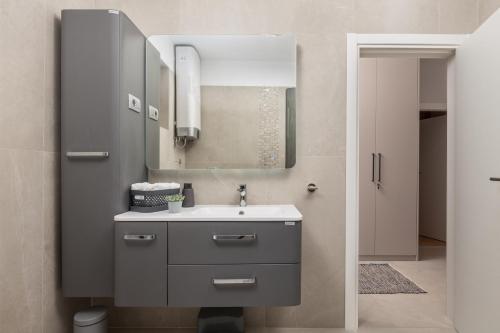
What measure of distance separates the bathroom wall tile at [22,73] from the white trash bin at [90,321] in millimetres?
955

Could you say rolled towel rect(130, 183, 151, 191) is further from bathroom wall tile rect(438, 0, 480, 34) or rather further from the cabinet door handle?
bathroom wall tile rect(438, 0, 480, 34)

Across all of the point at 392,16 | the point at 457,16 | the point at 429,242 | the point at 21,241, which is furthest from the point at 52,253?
the point at 429,242

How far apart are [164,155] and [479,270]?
202cm

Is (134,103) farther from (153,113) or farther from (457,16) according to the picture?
(457,16)

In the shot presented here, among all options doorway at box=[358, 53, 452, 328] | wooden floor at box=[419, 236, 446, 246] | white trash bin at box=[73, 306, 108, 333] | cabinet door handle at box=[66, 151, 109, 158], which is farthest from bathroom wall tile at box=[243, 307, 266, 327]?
wooden floor at box=[419, 236, 446, 246]

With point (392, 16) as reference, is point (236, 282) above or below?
below

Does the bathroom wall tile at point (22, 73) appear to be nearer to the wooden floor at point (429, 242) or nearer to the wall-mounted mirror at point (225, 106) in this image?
the wall-mounted mirror at point (225, 106)

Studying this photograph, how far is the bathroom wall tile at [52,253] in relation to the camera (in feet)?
5.65

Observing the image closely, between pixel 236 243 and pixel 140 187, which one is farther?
pixel 140 187

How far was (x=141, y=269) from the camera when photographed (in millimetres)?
1656

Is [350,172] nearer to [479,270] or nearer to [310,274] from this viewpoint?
[310,274]

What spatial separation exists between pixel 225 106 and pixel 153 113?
48 centimetres

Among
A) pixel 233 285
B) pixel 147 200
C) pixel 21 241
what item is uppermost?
pixel 147 200

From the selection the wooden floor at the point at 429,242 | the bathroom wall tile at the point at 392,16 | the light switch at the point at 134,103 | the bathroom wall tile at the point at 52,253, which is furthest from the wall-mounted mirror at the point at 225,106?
the wooden floor at the point at 429,242
